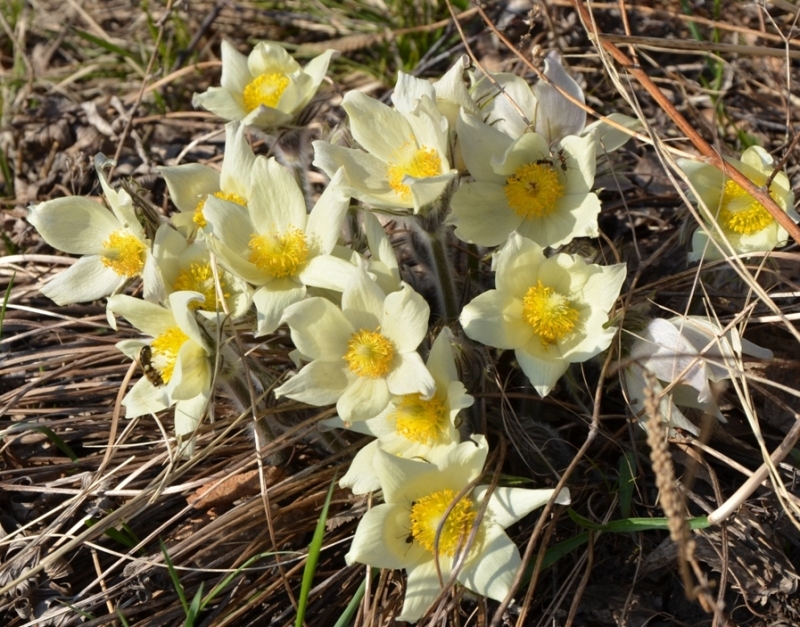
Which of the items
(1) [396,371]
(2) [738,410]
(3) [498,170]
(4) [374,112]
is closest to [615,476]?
(2) [738,410]

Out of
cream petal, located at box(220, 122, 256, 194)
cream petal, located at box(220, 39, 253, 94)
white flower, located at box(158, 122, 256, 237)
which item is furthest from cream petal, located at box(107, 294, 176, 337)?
cream petal, located at box(220, 39, 253, 94)

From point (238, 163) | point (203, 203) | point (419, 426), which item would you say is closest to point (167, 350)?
point (203, 203)

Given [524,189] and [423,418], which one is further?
[524,189]

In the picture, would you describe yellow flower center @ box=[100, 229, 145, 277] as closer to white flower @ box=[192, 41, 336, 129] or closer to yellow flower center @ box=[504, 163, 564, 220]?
white flower @ box=[192, 41, 336, 129]

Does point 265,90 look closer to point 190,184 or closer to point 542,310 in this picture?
point 190,184

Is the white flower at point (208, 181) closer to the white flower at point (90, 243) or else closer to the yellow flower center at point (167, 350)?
the white flower at point (90, 243)

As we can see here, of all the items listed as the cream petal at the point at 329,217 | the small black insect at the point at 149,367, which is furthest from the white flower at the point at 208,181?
the small black insect at the point at 149,367
